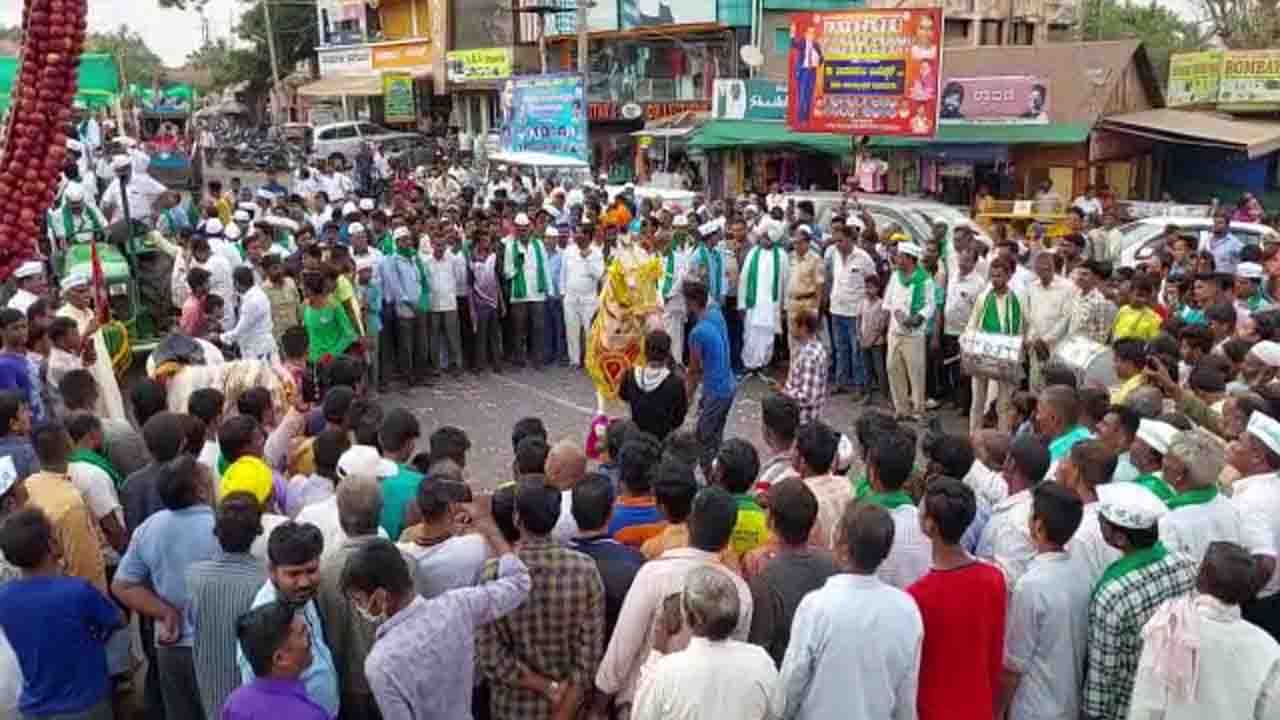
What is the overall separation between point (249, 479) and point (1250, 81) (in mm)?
23796

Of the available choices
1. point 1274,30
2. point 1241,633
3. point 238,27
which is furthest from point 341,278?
point 238,27

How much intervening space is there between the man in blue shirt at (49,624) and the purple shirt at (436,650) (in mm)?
1207

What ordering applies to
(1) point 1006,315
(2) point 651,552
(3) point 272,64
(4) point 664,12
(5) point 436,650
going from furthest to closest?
(3) point 272,64 < (4) point 664,12 < (1) point 1006,315 < (2) point 651,552 < (5) point 436,650

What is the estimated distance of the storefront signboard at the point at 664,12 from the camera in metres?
32.1

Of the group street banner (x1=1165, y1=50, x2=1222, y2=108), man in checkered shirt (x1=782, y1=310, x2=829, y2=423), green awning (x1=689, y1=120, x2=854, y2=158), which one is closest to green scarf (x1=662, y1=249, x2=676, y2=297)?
man in checkered shirt (x1=782, y1=310, x2=829, y2=423)

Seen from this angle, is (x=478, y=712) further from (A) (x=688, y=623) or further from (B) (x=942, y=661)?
(B) (x=942, y=661)

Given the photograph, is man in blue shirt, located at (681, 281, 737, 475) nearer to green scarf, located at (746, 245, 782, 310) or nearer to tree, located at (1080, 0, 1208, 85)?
green scarf, located at (746, 245, 782, 310)

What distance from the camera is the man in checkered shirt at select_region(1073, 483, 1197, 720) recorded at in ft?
13.5

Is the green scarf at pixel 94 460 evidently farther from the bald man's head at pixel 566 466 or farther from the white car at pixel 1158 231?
the white car at pixel 1158 231

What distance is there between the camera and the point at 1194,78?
81.5ft

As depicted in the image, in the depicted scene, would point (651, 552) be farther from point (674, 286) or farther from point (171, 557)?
point (674, 286)

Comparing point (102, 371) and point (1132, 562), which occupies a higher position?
point (1132, 562)

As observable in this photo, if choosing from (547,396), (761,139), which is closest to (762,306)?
(547,396)

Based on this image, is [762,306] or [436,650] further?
[762,306]
